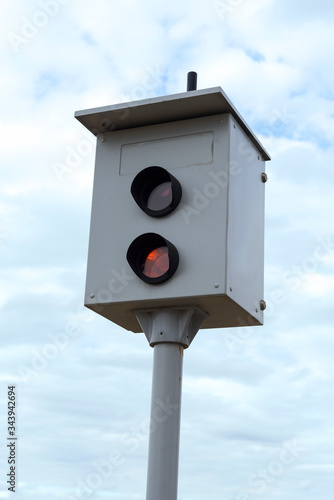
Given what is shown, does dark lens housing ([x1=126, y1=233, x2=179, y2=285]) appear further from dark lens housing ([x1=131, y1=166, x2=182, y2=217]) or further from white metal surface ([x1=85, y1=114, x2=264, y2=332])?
dark lens housing ([x1=131, y1=166, x2=182, y2=217])

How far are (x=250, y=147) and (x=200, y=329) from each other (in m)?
1.09

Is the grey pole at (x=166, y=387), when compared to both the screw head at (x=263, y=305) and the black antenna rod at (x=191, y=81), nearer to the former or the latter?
the screw head at (x=263, y=305)

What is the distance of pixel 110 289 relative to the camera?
395 cm

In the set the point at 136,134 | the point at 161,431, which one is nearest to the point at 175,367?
the point at 161,431

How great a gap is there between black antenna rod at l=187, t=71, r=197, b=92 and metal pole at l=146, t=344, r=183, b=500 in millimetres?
1444

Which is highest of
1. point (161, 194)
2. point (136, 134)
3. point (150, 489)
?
point (136, 134)

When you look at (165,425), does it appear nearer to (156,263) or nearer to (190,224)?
(156,263)

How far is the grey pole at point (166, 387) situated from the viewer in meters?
3.66

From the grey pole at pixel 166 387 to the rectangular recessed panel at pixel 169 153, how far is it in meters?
0.78

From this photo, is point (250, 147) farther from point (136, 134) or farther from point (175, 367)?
point (175, 367)

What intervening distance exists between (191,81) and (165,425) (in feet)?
6.23

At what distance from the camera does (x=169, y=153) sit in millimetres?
4109

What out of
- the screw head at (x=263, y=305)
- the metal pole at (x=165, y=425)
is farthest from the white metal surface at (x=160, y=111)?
the metal pole at (x=165, y=425)

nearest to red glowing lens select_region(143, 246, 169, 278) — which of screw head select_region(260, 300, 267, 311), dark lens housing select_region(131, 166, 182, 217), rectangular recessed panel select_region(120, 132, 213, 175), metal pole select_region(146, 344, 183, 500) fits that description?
dark lens housing select_region(131, 166, 182, 217)
